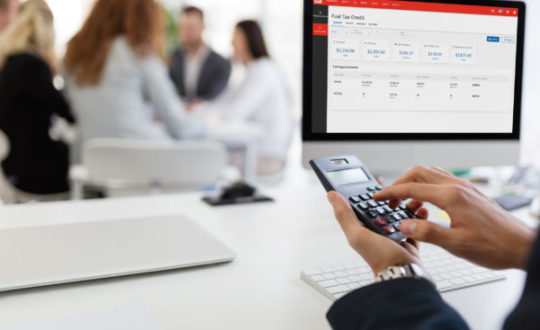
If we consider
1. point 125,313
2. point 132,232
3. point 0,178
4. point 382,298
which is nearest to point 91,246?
point 132,232

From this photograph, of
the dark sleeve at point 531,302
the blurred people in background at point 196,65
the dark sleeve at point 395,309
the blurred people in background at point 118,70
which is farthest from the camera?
the blurred people in background at point 196,65

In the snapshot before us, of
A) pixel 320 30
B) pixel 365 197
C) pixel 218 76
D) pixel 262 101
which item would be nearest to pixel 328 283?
pixel 365 197

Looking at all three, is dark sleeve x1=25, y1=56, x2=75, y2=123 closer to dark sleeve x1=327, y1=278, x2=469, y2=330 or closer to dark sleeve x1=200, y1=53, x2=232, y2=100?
dark sleeve x1=327, y1=278, x2=469, y2=330

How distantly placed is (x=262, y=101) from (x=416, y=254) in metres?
2.48

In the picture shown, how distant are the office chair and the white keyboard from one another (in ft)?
3.67

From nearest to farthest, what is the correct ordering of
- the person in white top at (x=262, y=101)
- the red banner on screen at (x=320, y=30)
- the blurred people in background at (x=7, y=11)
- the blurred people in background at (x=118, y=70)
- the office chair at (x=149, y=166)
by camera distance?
the red banner on screen at (x=320, y=30) < the office chair at (x=149, y=166) < the blurred people in background at (x=118, y=70) < the blurred people in background at (x=7, y=11) < the person in white top at (x=262, y=101)

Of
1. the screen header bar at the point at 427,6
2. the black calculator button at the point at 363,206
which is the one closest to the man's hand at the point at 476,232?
the black calculator button at the point at 363,206

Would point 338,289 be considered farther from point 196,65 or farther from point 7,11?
point 196,65

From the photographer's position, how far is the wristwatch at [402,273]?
52 centimetres

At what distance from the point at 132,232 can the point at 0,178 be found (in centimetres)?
145

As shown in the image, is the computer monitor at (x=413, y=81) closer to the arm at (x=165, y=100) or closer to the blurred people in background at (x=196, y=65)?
the arm at (x=165, y=100)

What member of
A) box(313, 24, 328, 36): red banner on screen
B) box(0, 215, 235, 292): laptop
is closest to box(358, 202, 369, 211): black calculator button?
box(0, 215, 235, 292): laptop

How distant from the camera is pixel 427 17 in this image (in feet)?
2.98

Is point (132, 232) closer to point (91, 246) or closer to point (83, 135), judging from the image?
point (91, 246)
